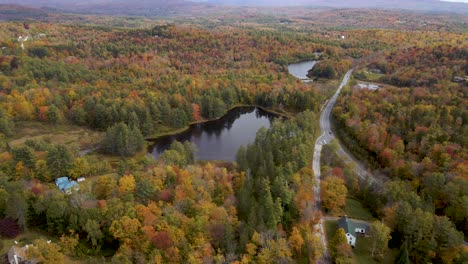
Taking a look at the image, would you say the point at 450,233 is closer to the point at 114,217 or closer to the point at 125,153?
the point at 114,217

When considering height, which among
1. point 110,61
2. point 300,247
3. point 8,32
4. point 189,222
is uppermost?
point 8,32

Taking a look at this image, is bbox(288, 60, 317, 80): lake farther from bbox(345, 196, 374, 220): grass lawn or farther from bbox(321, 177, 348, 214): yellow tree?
bbox(321, 177, 348, 214): yellow tree

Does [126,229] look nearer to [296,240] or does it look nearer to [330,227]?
[296,240]

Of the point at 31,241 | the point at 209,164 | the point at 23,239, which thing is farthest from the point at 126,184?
the point at 209,164

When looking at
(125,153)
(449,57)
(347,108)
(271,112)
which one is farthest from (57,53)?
(449,57)

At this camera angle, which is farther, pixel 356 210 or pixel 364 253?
pixel 356 210

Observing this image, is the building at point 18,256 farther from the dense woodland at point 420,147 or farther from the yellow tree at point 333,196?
the dense woodland at point 420,147

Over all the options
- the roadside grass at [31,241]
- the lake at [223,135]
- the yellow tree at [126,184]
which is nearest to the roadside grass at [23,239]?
the roadside grass at [31,241]
